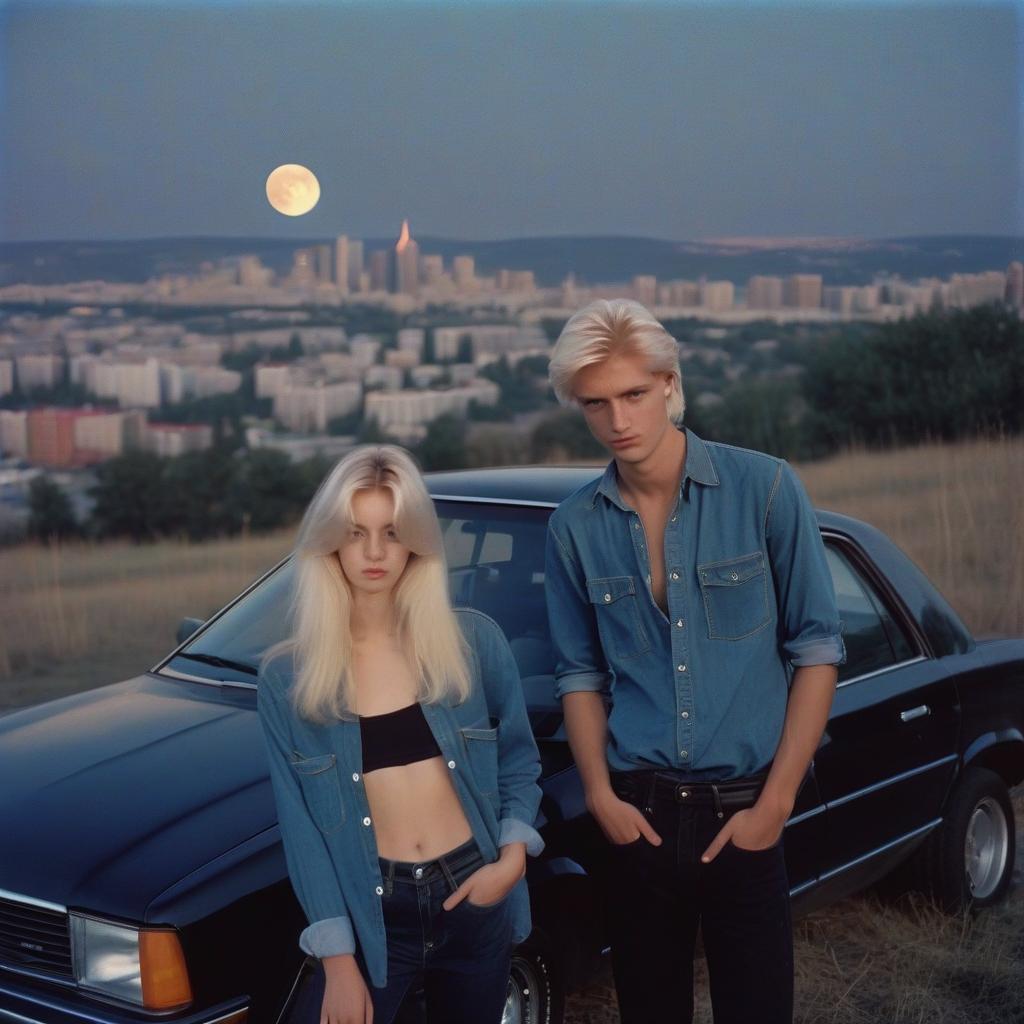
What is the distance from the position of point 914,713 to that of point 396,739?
2.44m

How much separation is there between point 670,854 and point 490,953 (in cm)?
38

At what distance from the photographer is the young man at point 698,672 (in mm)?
2598

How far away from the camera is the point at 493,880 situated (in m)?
2.48

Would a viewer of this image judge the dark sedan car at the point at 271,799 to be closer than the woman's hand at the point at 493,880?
No

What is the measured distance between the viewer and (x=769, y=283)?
3497cm

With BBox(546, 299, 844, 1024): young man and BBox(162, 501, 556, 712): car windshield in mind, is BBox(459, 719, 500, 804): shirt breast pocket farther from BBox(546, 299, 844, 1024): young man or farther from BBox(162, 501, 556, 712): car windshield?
BBox(162, 501, 556, 712): car windshield

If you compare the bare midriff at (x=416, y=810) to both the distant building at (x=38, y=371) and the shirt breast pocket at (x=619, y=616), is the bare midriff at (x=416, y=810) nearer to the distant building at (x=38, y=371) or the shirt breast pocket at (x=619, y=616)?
the shirt breast pocket at (x=619, y=616)

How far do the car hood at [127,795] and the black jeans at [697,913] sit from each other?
2.76 ft

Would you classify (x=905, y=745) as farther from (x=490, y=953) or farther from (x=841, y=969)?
(x=490, y=953)

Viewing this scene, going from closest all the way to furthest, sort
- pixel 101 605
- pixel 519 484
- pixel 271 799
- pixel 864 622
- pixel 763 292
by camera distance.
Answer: pixel 271 799
pixel 519 484
pixel 864 622
pixel 101 605
pixel 763 292

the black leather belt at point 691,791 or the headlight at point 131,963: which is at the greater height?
the black leather belt at point 691,791

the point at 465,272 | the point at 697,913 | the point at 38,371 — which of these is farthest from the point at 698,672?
the point at 465,272

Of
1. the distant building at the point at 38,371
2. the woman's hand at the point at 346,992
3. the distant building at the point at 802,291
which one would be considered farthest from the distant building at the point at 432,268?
the woman's hand at the point at 346,992

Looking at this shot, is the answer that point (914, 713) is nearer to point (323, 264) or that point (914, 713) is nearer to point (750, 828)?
point (750, 828)
